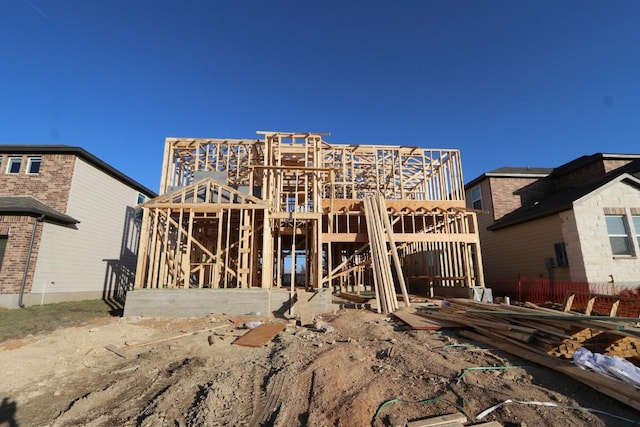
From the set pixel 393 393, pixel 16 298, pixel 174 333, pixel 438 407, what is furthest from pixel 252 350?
pixel 16 298

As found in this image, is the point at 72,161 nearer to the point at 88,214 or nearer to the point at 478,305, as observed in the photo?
the point at 88,214

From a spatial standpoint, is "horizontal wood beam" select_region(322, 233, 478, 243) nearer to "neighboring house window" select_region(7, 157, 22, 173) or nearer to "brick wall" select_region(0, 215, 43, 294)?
"brick wall" select_region(0, 215, 43, 294)

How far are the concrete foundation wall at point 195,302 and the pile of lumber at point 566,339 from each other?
595 cm

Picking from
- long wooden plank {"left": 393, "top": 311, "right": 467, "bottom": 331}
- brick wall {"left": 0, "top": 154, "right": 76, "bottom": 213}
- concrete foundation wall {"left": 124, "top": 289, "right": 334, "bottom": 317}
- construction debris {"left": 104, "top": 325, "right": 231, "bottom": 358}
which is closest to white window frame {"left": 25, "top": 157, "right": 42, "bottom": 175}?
brick wall {"left": 0, "top": 154, "right": 76, "bottom": 213}

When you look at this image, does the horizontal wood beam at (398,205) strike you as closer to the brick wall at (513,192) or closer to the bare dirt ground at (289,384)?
the brick wall at (513,192)

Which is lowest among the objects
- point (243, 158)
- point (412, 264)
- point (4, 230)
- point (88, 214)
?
point (412, 264)

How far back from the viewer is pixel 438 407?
11.7 feet

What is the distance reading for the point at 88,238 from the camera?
15.5m

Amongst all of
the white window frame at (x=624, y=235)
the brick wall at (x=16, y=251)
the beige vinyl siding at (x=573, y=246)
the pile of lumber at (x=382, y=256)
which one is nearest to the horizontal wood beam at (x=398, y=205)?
the pile of lumber at (x=382, y=256)

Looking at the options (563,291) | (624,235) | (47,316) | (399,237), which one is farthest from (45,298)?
(624,235)

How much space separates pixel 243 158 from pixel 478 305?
1424 centimetres

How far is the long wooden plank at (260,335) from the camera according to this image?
23.4ft

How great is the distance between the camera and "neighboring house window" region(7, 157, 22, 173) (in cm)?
1467

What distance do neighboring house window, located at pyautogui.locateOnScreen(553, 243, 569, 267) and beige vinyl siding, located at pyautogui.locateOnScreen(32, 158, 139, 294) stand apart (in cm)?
2222
